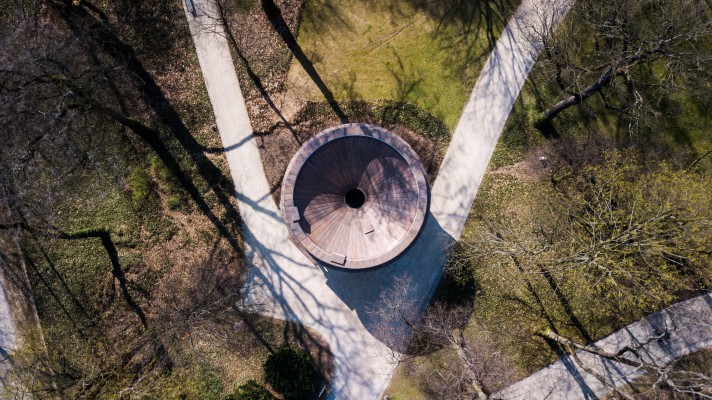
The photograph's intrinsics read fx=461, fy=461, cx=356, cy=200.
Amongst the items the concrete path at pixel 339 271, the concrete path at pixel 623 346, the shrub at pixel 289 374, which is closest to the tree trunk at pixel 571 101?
the concrete path at pixel 339 271

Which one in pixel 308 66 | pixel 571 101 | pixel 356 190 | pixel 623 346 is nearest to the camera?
pixel 571 101

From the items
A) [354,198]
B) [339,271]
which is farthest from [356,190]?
[339,271]

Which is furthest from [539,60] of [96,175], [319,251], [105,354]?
[105,354]

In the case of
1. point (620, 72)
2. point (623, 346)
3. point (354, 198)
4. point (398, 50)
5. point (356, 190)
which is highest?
point (398, 50)

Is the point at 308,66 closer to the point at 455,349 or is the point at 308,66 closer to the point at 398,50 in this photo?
the point at 398,50

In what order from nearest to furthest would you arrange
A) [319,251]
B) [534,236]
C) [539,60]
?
[319,251]
[534,236]
[539,60]

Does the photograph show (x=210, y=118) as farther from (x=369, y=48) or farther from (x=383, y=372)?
(x=383, y=372)

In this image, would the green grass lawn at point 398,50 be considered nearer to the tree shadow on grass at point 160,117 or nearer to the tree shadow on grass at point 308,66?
the tree shadow on grass at point 308,66
